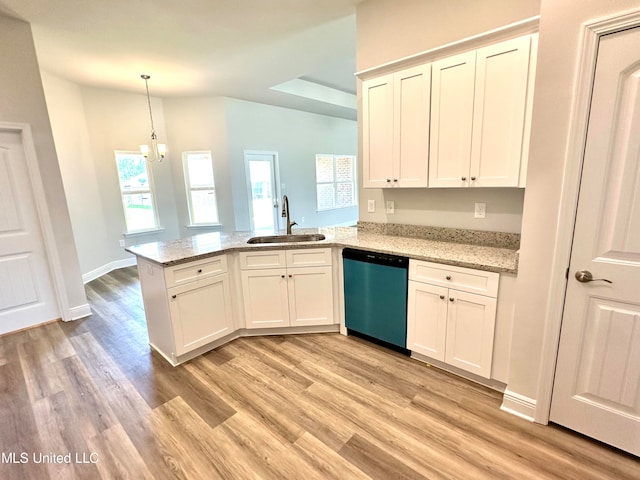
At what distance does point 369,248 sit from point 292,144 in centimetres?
477

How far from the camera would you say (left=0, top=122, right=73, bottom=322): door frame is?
2.98 meters

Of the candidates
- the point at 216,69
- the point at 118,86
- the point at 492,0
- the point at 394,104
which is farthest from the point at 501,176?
the point at 118,86

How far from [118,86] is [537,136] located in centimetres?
567

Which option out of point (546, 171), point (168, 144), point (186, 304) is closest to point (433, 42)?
point (546, 171)

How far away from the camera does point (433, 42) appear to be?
2.39m

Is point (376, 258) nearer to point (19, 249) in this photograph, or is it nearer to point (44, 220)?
point (44, 220)

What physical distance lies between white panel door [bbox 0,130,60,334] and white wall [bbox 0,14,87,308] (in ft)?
0.48

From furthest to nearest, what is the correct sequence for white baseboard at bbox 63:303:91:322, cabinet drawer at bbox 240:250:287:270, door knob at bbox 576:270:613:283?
1. white baseboard at bbox 63:303:91:322
2. cabinet drawer at bbox 240:250:287:270
3. door knob at bbox 576:270:613:283

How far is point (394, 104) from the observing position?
2.45m

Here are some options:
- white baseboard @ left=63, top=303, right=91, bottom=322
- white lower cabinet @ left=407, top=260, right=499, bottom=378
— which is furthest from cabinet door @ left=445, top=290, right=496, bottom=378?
white baseboard @ left=63, top=303, right=91, bottom=322

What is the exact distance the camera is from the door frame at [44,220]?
2.98 metres

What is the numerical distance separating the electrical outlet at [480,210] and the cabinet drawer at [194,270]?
2.08 metres

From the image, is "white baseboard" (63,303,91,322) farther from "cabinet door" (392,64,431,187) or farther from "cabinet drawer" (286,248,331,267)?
"cabinet door" (392,64,431,187)

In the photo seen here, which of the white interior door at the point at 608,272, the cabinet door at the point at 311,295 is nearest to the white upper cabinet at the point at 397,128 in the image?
the cabinet door at the point at 311,295
